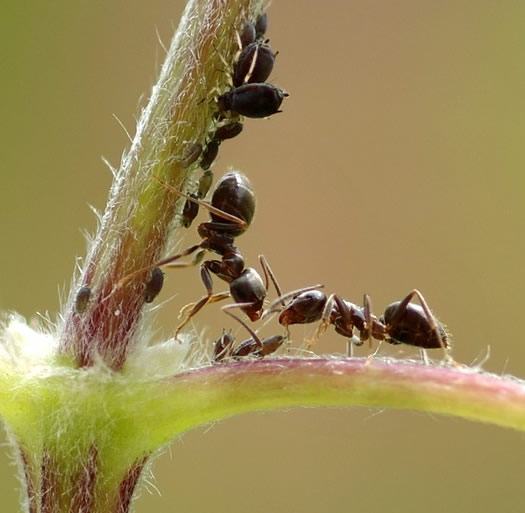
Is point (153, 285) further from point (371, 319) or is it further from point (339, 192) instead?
point (339, 192)

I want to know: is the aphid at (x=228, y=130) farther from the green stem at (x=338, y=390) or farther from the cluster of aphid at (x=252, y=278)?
the green stem at (x=338, y=390)

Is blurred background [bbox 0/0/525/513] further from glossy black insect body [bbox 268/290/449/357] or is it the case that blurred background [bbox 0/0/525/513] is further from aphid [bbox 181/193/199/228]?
aphid [bbox 181/193/199/228]

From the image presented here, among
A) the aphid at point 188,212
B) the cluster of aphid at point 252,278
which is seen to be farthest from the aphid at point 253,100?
the aphid at point 188,212

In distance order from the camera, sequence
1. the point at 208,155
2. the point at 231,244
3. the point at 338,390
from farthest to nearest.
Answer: the point at 231,244 → the point at 208,155 → the point at 338,390

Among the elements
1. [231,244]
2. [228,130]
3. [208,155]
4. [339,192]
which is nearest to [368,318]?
[231,244]

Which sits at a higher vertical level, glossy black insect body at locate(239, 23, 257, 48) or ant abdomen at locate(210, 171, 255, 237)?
glossy black insect body at locate(239, 23, 257, 48)

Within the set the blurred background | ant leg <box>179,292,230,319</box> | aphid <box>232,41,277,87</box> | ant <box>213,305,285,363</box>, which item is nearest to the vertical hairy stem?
aphid <box>232,41,277,87</box>
